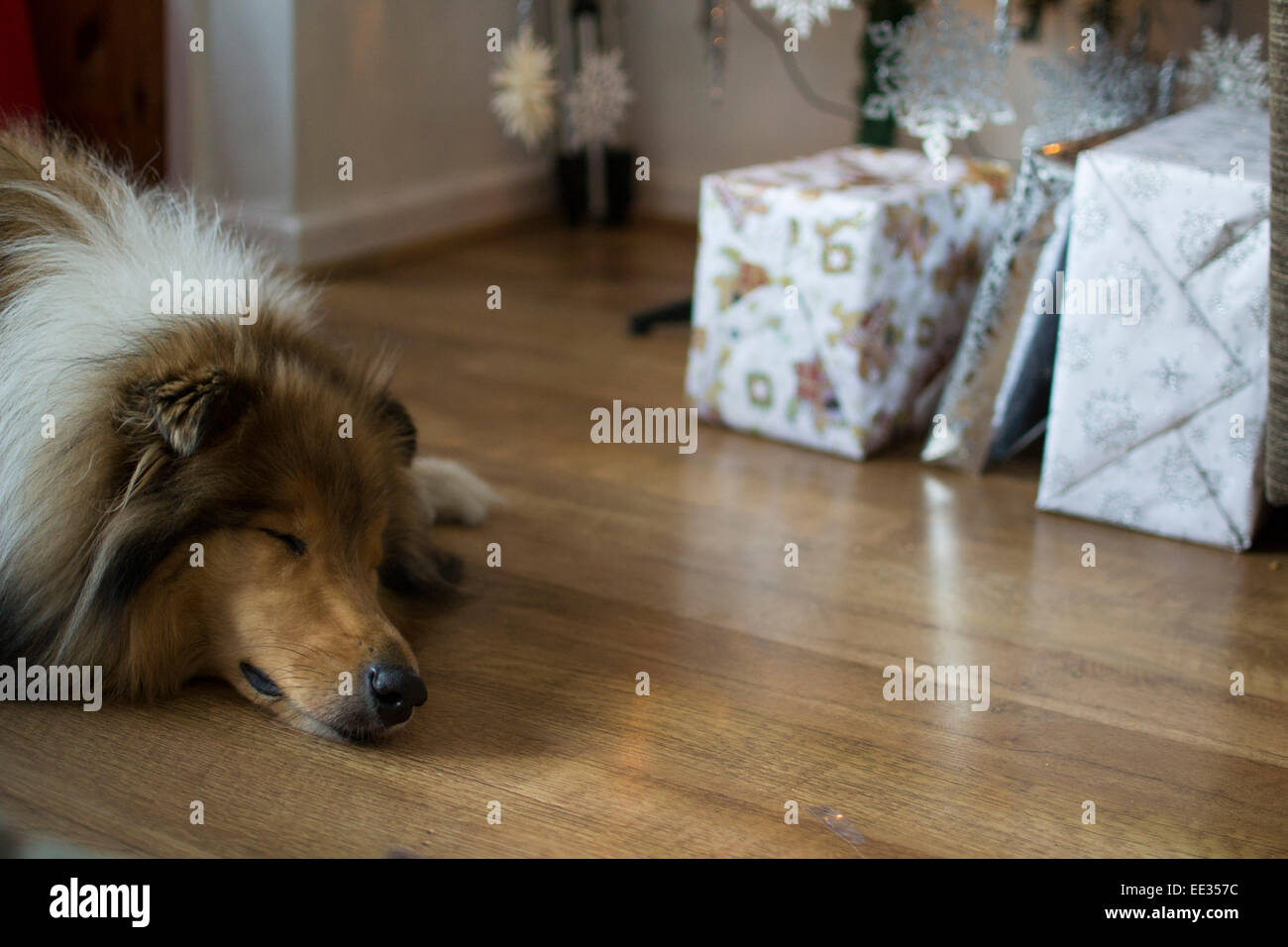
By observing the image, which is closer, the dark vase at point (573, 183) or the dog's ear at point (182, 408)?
the dog's ear at point (182, 408)

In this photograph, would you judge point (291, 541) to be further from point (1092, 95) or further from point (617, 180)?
point (617, 180)

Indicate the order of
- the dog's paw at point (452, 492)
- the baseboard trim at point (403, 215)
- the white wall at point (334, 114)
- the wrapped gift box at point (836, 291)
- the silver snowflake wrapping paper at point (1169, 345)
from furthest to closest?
the baseboard trim at point (403, 215) < the white wall at point (334, 114) < the wrapped gift box at point (836, 291) < the dog's paw at point (452, 492) < the silver snowflake wrapping paper at point (1169, 345)

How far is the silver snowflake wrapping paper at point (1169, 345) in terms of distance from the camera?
2.08 metres

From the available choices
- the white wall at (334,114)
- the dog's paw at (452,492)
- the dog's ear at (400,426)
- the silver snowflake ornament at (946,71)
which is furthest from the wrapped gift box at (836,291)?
the white wall at (334,114)

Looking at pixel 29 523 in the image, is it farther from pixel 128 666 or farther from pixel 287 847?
pixel 287 847

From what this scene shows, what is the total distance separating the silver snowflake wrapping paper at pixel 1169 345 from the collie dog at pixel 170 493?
125 centimetres

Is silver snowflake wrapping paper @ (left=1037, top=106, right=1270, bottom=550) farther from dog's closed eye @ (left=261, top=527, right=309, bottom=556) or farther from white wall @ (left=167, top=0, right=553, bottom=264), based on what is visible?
white wall @ (left=167, top=0, right=553, bottom=264)

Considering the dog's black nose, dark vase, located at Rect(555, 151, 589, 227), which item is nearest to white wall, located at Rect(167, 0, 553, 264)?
dark vase, located at Rect(555, 151, 589, 227)

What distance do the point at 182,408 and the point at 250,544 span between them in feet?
0.57

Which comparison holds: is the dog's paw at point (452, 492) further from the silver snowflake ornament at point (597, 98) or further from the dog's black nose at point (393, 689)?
the silver snowflake ornament at point (597, 98)

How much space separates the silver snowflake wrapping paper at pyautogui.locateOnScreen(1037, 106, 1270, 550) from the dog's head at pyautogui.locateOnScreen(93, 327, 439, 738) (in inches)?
50.3
